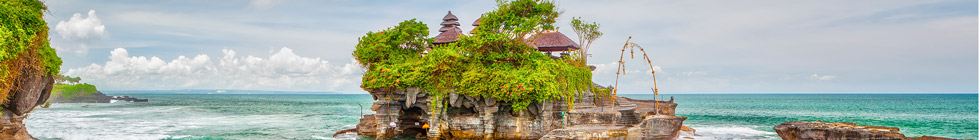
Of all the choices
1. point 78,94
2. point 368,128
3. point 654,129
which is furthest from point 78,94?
point 654,129

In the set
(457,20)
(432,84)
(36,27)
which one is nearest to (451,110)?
(432,84)

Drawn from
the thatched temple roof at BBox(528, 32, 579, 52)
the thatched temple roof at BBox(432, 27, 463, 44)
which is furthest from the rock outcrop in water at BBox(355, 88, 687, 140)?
the thatched temple roof at BBox(432, 27, 463, 44)

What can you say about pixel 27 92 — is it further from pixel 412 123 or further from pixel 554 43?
pixel 554 43

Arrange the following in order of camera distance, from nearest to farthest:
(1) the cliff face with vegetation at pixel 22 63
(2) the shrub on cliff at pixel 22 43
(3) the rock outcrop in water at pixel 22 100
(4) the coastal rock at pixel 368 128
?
(2) the shrub on cliff at pixel 22 43 → (1) the cliff face with vegetation at pixel 22 63 → (3) the rock outcrop in water at pixel 22 100 → (4) the coastal rock at pixel 368 128

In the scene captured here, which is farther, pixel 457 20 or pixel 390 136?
pixel 457 20

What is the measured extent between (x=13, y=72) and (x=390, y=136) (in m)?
11.9

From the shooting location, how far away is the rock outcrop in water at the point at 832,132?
16109 mm

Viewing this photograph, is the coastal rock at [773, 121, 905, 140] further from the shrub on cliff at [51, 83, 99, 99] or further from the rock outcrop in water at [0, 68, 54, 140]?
the shrub on cliff at [51, 83, 99, 99]

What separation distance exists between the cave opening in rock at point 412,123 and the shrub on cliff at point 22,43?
11470mm

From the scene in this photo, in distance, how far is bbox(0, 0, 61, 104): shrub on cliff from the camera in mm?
14523

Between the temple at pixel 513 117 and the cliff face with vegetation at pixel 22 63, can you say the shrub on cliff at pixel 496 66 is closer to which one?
the temple at pixel 513 117

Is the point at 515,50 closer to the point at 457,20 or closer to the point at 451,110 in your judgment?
the point at 451,110

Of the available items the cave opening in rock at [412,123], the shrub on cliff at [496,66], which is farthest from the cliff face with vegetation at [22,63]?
the cave opening in rock at [412,123]

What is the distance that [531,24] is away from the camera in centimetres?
2191
